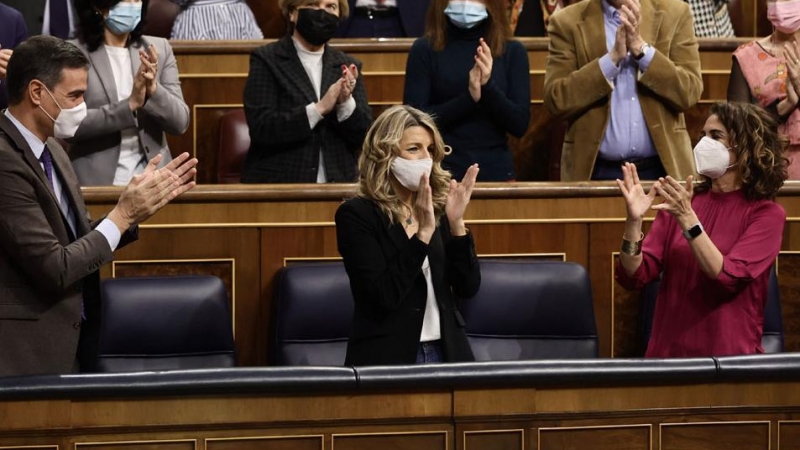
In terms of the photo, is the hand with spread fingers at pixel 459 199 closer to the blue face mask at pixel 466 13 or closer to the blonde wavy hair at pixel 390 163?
the blonde wavy hair at pixel 390 163

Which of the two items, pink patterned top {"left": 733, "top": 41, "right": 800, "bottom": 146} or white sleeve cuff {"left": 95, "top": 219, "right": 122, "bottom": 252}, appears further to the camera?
pink patterned top {"left": 733, "top": 41, "right": 800, "bottom": 146}

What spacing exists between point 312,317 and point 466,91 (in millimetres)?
931

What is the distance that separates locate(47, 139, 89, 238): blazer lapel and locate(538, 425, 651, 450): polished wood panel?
109 cm

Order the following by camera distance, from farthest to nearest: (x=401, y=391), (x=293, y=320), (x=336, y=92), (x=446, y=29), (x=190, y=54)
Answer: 1. (x=190, y=54)
2. (x=446, y=29)
3. (x=336, y=92)
4. (x=293, y=320)
5. (x=401, y=391)

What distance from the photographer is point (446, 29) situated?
13.1 feet

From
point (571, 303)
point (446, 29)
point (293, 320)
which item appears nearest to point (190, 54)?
point (446, 29)

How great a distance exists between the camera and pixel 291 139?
12.3 feet

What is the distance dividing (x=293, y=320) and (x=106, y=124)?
0.84 m

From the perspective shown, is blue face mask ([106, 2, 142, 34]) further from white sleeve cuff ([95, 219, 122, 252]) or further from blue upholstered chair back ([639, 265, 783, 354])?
blue upholstered chair back ([639, 265, 783, 354])

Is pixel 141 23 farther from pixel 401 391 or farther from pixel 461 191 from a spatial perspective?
pixel 401 391

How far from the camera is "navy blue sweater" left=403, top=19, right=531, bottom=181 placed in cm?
394

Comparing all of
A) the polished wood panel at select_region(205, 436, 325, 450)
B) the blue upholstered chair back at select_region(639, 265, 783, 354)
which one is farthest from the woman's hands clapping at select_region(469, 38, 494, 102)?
the polished wood panel at select_region(205, 436, 325, 450)

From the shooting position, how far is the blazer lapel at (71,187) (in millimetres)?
2758

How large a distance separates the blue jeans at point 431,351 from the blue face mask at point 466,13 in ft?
4.64
